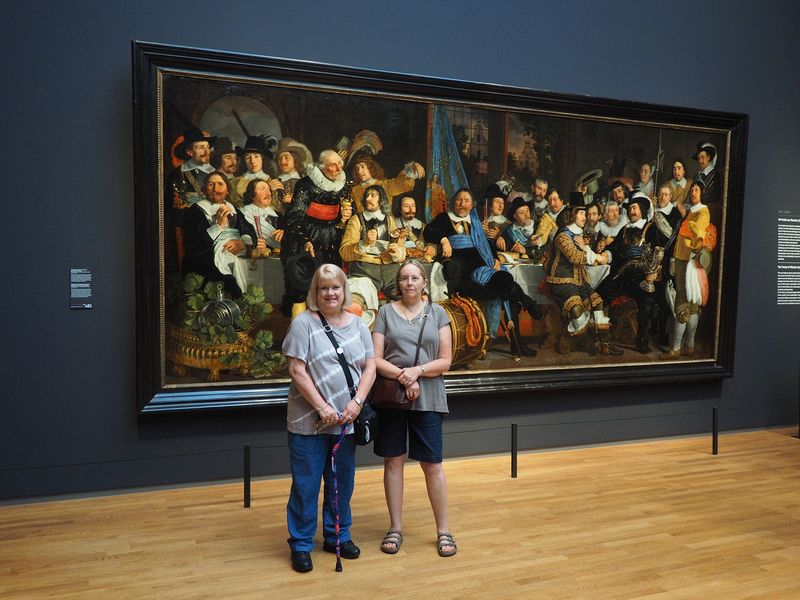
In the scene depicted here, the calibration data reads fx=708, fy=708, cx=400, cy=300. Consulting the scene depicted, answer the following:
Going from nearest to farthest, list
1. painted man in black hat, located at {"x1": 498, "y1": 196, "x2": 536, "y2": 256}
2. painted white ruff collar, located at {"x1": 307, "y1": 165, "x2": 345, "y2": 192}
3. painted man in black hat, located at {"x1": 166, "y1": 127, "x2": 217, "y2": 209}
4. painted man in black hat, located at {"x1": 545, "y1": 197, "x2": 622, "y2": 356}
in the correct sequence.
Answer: painted man in black hat, located at {"x1": 166, "y1": 127, "x2": 217, "y2": 209}, painted white ruff collar, located at {"x1": 307, "y1": 165, "x2": 345, "y2": 192}, painted man in black hat, located at {"x1": 498, "y1": 196, "x2": 536, "y2": 256}, painted man in black hat, located at {"x1": 545, "y1": 197, "x2": 622, "y2": 356}

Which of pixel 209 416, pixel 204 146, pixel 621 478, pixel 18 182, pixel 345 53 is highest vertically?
pixel 345 53

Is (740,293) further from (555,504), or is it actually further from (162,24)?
(162,24)

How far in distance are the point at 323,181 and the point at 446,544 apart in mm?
4060

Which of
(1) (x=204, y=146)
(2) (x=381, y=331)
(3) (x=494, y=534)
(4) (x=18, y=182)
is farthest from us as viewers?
(1) (x=204, y=146)

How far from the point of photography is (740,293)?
1036 centimetres

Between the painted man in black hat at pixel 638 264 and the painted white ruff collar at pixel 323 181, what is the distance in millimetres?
3744

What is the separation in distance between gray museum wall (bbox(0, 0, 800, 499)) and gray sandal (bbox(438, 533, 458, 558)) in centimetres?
270

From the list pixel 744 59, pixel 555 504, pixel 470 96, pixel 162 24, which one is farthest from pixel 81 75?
pixel 744 59

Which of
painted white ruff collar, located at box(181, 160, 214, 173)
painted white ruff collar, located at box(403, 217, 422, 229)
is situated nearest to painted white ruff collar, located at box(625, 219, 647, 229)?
painted white ruff collar, located at box(403, 217, 422, 229)

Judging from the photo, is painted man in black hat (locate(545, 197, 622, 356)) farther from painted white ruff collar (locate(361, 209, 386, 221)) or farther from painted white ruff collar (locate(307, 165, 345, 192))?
painted white ruff collar (locate(307, 165, 345, 192))

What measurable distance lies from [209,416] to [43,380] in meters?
1.64

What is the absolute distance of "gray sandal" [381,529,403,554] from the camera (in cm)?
562

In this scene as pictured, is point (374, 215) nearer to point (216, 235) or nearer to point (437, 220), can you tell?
point (437, 220)

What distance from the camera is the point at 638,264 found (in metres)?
9.51
